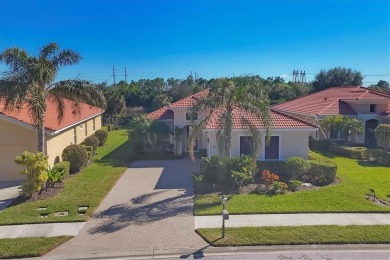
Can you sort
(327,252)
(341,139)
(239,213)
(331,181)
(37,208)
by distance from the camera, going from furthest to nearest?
1. (341,139)
2. (331,181)
3. (37,208)
4. (239,213)
5. (327,252)

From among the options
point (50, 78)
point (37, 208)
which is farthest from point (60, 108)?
point (37, 208)

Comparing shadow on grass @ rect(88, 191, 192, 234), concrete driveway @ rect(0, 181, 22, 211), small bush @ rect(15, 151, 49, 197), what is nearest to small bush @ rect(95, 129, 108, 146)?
concrete driveway @ rect(0, 181, 22, 211)

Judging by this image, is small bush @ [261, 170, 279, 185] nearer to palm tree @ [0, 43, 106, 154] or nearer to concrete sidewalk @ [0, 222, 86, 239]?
concrete sidewalk @ [0, 222, 86, 239]

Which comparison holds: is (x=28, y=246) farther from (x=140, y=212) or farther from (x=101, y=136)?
(x=101, y=136)

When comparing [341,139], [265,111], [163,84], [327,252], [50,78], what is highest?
[163,84]

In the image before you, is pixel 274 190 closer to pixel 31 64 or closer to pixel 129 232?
pixel 129 232

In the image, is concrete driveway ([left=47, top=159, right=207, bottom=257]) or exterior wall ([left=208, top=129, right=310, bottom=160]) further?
exterior wall ([left=208, top=129, right=310, bottom=160])

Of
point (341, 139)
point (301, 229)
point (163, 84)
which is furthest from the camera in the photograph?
point (163, 84)
